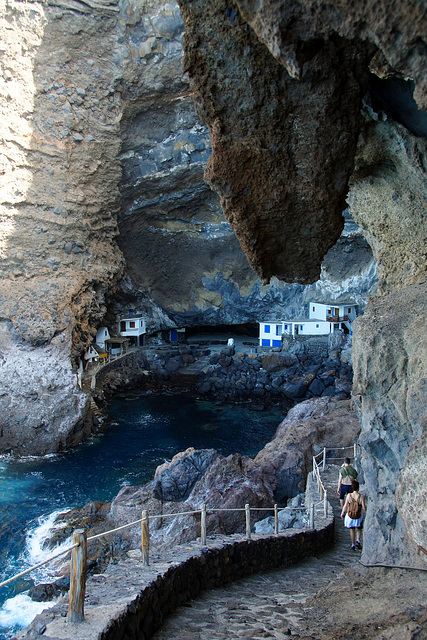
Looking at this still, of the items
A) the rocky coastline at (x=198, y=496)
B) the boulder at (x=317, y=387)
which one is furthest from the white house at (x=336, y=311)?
the rocky coastline at (x=198, y=496)

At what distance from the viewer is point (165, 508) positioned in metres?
14.0

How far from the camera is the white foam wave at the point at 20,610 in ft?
37.8

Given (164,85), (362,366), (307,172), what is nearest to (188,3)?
(307,172)

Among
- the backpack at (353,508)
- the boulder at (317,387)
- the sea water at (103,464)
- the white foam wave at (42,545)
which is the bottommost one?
the white foam wave at (42,545)

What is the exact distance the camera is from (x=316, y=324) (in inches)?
1522

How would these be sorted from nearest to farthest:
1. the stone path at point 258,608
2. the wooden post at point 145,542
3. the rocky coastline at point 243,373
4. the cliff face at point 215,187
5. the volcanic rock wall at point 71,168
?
the stone path at point 258,608
the cliff face at point 215,187
the wooden post at point 145,542
the volcanic rock wall at point 71,168
the rocky coastline at point 243,373

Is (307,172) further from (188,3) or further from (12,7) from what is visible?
(12,7)

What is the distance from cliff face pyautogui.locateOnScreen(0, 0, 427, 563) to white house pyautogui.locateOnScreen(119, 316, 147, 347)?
4.57ft

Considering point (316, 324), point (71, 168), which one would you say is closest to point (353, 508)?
point (71, 168)

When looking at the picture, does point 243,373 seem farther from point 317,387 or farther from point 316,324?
point 316,324

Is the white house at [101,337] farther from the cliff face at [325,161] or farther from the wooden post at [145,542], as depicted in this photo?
the wooden post at [145,542]

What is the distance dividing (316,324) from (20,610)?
30.9 metres

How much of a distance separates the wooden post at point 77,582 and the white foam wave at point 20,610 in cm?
871

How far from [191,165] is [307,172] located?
24265 millimetres
